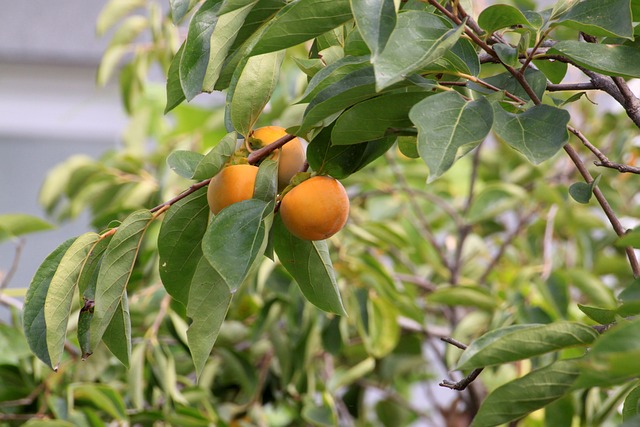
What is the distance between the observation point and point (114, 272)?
485mm

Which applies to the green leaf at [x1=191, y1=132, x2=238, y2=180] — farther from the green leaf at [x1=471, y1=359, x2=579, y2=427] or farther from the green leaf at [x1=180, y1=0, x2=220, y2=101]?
the green leaf at [x1=471, y1=359, x2=579, y2=427]

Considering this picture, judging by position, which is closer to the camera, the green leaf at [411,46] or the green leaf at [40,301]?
the green leaf at [411,46]

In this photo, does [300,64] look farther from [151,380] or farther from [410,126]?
[151,380]

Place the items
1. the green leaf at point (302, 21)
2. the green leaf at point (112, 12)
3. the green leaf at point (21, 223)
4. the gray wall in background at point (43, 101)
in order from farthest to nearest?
the gray wall in background at point (43, 101)
the green leaf at point (112, 12)
the green leaf at point (21, 223)
the green leaf at point (302, 21)

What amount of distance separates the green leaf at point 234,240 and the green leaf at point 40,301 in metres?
0.12

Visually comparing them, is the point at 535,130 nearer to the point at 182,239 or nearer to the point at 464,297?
the point at 182,239

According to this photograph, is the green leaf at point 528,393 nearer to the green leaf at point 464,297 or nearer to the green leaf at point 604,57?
the green leaf at point 604,57

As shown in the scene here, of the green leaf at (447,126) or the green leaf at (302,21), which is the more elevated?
the green leaf at (302,21)

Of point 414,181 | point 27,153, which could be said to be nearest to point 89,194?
point 414,181

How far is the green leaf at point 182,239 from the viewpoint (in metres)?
0.51

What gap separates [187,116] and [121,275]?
1.21 meters

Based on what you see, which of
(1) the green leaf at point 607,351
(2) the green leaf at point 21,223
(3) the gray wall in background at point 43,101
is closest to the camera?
(1) the green leaf at point 607,351

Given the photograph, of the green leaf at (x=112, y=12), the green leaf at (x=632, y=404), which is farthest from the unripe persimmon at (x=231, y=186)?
the green leaf at (x=112, y=12)

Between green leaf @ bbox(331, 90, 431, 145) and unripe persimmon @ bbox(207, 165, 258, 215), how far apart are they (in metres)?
0.06
